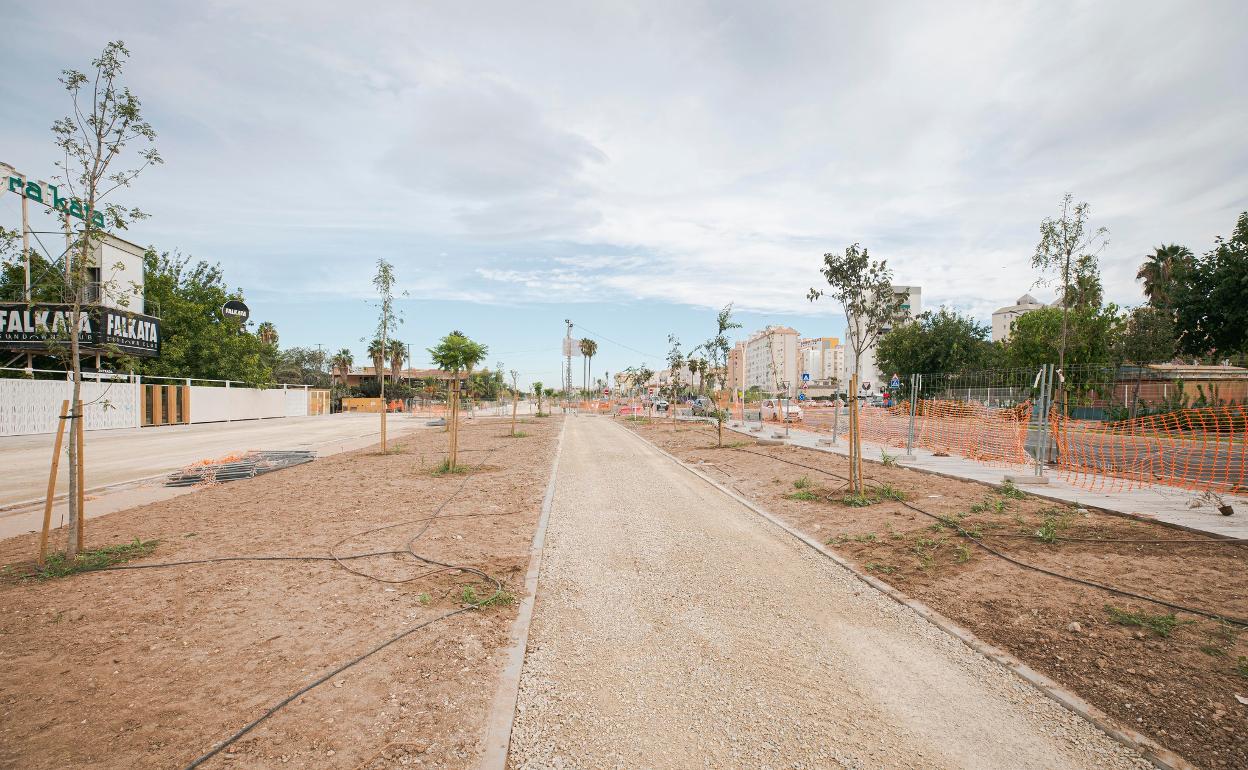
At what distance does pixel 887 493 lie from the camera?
31.8 ft

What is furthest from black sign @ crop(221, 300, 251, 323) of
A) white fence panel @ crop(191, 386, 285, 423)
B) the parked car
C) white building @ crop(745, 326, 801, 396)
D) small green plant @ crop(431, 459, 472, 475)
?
white building @ crop(745, 326, 801, 396)

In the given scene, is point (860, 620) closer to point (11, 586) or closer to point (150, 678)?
point (150, 678)

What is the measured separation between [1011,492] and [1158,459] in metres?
8.06

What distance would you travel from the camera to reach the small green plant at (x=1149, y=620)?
430cm

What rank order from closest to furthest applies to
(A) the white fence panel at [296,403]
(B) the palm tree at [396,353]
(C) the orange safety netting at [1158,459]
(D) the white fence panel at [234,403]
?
(C) the orange safety netting at [1158,459] → (D) the white fence panel at [234,403] → (A) the white fence panel at [296,403] → (B) the palm tree at [396,353]

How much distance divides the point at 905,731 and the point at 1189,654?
258cm

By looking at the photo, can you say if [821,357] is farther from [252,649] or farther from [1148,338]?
[252,649]

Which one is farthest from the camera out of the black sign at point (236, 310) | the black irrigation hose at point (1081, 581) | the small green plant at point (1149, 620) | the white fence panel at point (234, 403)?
the black sign at point (236, 310)

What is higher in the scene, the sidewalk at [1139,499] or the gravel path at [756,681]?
the sidewalk at [1139,499]

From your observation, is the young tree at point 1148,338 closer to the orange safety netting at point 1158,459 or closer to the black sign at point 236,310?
the orange safety netting at point 1158,459

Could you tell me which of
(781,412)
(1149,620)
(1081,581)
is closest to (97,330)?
(1081,581)

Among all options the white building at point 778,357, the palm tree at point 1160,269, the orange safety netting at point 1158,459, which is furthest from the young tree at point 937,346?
the white building at point 778,357

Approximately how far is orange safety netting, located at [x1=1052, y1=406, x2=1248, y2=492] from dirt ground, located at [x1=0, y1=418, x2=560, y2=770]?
11560 millimetres

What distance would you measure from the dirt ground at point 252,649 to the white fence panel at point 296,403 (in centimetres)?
4081
